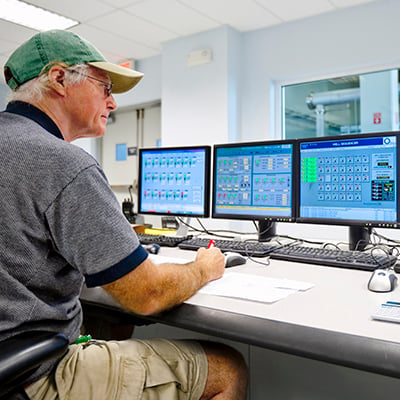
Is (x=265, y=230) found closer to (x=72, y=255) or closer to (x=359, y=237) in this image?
(x=359, y=237)

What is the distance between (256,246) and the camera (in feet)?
5.17

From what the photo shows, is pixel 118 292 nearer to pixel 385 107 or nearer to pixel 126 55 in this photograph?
pixel 385 107

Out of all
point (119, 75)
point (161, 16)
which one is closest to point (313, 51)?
point (161, 16)

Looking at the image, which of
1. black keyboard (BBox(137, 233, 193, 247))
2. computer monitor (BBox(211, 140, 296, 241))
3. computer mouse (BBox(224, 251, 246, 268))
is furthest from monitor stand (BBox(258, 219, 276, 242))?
computer mouse (BBox(224, 251, 246, 268))

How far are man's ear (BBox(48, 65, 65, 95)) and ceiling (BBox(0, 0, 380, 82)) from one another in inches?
104

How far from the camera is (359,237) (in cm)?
162

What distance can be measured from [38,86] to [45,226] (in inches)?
14.5

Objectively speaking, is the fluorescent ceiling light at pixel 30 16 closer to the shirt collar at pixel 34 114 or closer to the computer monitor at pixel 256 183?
the computer monitor at pixel 256 183

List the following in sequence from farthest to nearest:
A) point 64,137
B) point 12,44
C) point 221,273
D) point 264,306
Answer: point 12,44
point 221,273
point 64,137
point 264,306

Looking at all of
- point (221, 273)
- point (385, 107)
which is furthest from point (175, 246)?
point (385, 107)

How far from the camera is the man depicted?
0.82 metres

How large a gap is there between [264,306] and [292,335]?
0.48ft

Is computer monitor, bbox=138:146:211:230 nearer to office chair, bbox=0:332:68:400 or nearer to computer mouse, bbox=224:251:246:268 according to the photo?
computer mouse, bbox=224:251:246:268

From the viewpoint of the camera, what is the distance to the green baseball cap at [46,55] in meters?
1.00
